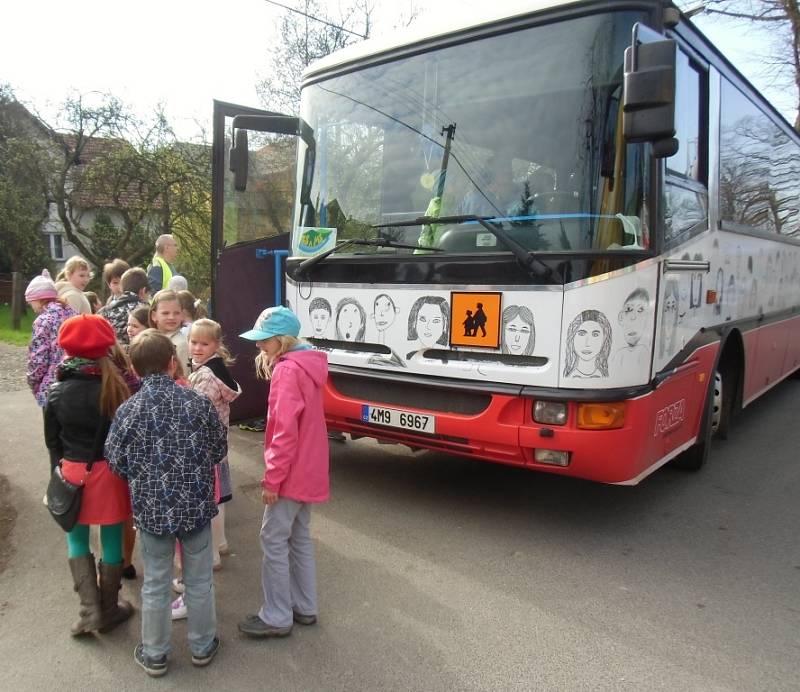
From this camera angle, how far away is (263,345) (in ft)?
10.5

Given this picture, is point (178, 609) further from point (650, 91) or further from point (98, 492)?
point (650, 91)

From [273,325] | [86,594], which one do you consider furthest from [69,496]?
[273,325]

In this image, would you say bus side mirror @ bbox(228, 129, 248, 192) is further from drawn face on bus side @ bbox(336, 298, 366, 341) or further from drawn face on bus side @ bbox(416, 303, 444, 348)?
drawn face on bus side @ bbox(416, 303, 444, 348)

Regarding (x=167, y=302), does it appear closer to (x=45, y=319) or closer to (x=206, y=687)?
(x=45, y=319)

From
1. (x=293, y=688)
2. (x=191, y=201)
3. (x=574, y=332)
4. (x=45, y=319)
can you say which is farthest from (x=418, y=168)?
(x=191, y=201)

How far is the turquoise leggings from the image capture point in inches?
124

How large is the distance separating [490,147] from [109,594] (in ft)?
10.7

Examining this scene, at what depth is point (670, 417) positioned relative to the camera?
4445 millimetres

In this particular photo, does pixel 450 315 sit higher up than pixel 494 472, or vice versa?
pixel 450 315

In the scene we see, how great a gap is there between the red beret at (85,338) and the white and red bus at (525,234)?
1.98 meters

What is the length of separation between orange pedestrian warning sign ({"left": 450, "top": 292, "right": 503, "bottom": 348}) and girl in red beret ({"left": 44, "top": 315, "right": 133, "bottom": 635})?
6.55ft

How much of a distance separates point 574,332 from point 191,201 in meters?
15.6

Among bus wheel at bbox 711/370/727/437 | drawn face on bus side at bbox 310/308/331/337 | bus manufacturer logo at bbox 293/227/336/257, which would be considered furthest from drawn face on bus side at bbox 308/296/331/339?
bus wheel at bbox 711/370/727/437

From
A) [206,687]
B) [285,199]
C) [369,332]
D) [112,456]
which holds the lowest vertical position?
[206,687]
